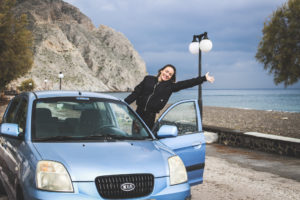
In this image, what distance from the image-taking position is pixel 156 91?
19.2ft

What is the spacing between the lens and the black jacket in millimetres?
5844

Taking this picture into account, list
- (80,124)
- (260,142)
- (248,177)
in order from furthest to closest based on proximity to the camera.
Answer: (260,142), (248,177), (80,124)

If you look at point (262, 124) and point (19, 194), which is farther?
point (262, 124)

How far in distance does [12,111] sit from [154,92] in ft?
7.62

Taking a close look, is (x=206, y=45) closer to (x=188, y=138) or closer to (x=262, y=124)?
(x=188, y=138)

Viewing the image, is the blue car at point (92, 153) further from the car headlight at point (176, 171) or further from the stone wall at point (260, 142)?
the stone wall at point (260, 142)

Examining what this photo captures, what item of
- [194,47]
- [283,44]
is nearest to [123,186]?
[194,47]

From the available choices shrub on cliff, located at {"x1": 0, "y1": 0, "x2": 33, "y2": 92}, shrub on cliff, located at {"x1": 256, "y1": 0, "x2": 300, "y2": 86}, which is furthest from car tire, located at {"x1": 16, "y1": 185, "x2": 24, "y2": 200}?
shrub on cliff, located at {"x1": 0, "y1": 0, "x2": 33, "y2": 92}

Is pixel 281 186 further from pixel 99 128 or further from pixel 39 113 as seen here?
pixel 39 113

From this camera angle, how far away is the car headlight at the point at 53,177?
2990mm

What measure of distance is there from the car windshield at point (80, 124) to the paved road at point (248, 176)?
1.64 m

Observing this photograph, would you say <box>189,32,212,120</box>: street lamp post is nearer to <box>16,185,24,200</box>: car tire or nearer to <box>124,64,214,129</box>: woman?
<box>124,64,214,129</box>: woman

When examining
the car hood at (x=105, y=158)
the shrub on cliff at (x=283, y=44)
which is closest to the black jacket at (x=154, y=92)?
the car hood at (x=105, y=158)

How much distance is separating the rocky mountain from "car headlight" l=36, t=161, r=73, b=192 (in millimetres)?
123223
